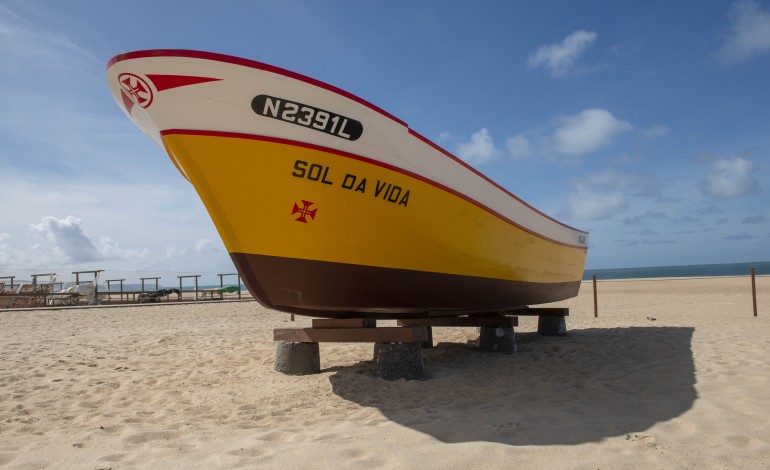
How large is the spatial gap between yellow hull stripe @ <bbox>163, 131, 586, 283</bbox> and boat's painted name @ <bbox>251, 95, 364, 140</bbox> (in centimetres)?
19

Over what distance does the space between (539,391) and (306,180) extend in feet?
8.61

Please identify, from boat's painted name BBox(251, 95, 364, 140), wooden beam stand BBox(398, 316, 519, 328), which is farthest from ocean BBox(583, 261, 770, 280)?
boat's painted name BBox(251, 95, 364, 140)

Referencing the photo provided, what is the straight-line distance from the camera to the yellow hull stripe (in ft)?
11.7

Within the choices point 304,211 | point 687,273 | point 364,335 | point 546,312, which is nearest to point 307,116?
point 304,211

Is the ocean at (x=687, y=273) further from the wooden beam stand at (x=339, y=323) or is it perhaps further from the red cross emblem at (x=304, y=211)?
the red cross emblem at (x=304, y=211)

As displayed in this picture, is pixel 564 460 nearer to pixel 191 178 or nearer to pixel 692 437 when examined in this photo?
pixel 692 437

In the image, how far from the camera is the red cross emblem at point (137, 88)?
Answer: 135 inches

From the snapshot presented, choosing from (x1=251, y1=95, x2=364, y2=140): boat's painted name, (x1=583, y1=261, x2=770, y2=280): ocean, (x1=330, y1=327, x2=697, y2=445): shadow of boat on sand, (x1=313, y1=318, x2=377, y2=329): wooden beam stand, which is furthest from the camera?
(x1=583, y1=261, x2=770, y2=280): ocean

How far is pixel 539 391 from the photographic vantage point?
13.1 feet

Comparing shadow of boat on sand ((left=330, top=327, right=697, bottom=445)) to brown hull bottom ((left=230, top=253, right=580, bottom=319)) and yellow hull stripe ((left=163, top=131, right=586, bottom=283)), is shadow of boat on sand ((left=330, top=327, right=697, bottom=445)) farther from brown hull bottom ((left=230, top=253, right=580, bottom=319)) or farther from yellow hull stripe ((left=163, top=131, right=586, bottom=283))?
yellow hull stripe ((left=163, top=131, right=586, bottom=283))

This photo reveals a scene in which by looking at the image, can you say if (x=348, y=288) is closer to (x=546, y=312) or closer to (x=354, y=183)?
(x=354, y=183)

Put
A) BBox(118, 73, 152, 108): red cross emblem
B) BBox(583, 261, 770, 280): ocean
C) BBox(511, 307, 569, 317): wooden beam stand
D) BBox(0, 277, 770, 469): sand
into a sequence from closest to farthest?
BBox(0, 277, 770, 469): sand, BBox(118, 73, 152, 108): red cross emblem, BBox(511, 307, 569, 317): wooden beam stand, BBox(583, 261, 770, 280): ocean

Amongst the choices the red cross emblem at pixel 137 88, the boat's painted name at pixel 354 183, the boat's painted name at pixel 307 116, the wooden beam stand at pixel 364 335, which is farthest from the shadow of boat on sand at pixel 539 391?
the red cross emblem at pixel 137 88

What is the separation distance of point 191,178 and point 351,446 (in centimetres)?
229
